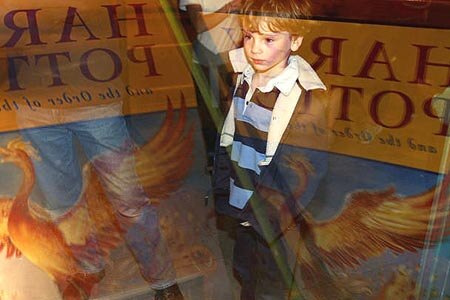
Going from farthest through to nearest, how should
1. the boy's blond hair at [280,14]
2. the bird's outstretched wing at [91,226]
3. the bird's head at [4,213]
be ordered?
the bird's outstretched wing at [91,226]
the bird's head at [4,213]
the boy's blond hair at [280,14]

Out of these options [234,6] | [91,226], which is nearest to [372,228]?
[234,6]

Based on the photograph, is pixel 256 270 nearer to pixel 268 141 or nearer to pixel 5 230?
pixel 268 141

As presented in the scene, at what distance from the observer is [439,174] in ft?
5.20

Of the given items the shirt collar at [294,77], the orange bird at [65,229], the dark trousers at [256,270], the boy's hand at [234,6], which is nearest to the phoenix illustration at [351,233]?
the dark trousers at [256,270]

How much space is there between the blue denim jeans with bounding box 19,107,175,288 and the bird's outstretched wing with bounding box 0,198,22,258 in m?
0.10

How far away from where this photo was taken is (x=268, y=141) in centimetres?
162

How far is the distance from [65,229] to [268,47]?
106 centimetres

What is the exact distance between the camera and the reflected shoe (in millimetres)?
1907

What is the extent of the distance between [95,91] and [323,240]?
40.3 inches

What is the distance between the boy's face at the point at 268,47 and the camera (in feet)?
4.93

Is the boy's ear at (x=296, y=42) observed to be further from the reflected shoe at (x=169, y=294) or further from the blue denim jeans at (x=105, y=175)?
the reflected shoe at (x=169, y=294)

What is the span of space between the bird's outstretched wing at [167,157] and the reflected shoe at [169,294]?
441mm

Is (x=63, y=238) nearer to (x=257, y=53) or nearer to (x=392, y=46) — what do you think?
(x=257, y=53)

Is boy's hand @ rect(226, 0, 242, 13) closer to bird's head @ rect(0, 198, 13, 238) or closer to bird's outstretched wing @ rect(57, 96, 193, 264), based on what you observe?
bird's outstretched wing @ rect(57, 96, 193, 264)
